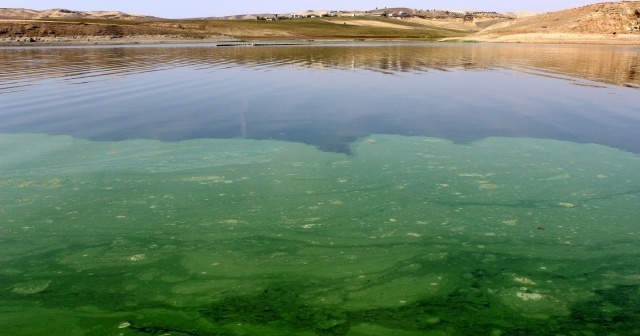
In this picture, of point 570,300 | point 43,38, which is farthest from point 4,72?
point 43,38

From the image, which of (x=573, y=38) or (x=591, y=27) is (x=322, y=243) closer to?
(x=573, y=38)

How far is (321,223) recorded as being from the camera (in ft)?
17.1

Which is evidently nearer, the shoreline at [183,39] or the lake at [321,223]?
the lake at [321,223]

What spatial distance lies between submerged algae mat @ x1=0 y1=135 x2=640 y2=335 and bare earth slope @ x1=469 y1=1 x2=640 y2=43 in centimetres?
A: 5984

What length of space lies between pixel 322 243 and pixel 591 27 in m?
70.3

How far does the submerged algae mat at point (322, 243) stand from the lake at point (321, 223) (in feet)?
0.07

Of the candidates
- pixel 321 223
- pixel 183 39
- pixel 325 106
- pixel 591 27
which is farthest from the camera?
pixel 183 39

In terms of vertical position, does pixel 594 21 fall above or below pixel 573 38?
above

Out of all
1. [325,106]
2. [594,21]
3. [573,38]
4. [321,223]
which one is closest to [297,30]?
[573,38]

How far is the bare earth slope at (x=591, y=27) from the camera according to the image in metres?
58.3

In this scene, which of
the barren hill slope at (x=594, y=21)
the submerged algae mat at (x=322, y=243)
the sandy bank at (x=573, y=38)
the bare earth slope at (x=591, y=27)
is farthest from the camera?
the barren hill slope at (x=594, y=21)

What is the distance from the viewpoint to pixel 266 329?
3.39 metres

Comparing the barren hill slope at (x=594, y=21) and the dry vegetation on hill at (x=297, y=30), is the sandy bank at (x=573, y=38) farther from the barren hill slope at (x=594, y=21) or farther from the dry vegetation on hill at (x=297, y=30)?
the barren hill slope at (x=594, y=21)

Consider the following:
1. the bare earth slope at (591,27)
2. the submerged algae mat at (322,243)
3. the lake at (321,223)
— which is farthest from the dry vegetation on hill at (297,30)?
the submerged algae mat at (322,243)
